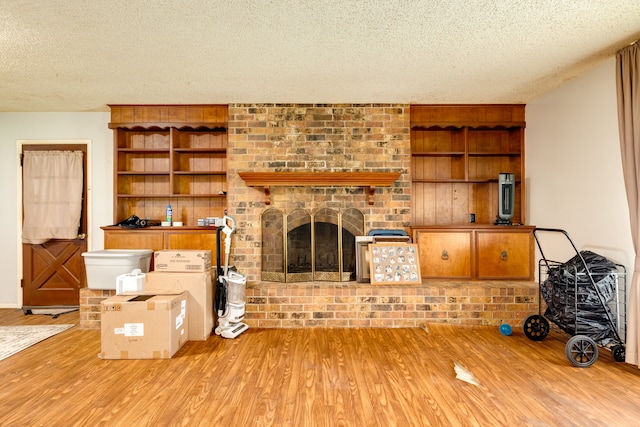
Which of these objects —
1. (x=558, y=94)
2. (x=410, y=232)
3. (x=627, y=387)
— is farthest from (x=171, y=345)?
(x=558, y=94)

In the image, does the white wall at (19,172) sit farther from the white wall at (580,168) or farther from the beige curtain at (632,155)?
A: the beige curtain at (632,155)

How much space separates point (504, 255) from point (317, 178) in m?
2.37

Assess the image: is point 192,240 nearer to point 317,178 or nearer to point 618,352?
point 317,178

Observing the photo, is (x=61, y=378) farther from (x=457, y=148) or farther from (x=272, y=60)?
(x=457, y=148)

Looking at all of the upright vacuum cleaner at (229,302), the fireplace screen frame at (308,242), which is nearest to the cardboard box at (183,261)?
the upright vacuum cleaner at (229,302)

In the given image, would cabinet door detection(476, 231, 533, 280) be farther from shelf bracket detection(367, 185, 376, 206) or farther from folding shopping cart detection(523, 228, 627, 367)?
shelf bracket detection(367, 185, 376, 206)

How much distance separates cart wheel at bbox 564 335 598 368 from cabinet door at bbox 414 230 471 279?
145 centimetres

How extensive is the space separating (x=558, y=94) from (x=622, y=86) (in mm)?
968

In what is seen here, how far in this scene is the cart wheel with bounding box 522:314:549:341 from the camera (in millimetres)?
3312

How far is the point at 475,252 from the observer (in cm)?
413

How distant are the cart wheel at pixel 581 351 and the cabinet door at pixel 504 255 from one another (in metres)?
1.38

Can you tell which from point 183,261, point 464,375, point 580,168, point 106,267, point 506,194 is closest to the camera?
point 464,375

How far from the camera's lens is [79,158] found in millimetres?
4469

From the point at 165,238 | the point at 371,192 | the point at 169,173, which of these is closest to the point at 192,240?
the point at 165,238
